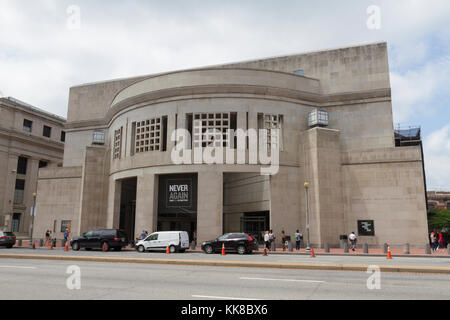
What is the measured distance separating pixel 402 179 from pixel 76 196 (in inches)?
1336

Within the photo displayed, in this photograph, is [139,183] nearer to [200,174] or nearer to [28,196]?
[200,174]

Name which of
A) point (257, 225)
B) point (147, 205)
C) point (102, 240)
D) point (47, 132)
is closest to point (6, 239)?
point (102, 240)

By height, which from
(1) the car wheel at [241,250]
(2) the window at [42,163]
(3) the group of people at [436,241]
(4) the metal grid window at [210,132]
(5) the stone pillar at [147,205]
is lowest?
(1) the car wheel at [241,250]

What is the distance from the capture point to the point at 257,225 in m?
34.4

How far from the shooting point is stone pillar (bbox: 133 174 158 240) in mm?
32906

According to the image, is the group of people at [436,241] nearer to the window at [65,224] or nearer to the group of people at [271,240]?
the group of people at [271,240]

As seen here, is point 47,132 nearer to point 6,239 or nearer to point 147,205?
point 6,239

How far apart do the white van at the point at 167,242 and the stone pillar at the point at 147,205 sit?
5.90 metres

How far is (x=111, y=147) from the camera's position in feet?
133

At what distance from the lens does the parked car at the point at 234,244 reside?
965 inches

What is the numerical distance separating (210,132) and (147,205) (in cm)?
883

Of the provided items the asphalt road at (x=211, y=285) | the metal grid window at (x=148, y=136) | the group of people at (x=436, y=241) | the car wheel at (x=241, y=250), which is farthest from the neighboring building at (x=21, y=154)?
the group of people at (x=436, y=241)

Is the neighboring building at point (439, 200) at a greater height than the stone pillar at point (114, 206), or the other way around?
the neighboring building at point (439, 200)
